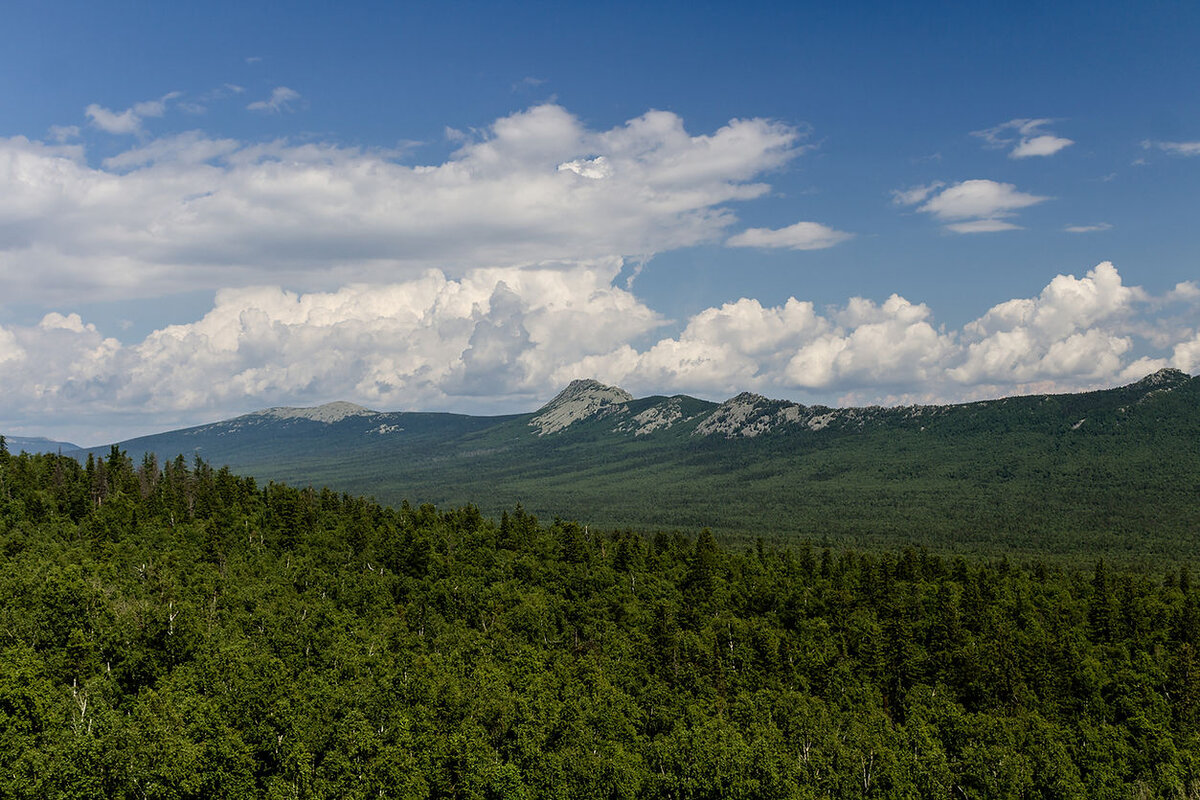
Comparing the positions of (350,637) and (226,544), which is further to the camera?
(226,544)

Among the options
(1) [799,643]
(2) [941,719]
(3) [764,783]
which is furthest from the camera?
(1) [799,643]

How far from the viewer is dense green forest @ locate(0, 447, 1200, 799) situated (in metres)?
65.7

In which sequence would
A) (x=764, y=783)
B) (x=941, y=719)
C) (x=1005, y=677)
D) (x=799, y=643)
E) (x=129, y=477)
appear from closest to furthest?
(x=764, y=783), (x=941, y=719), (x=1005, y=677), (x=799, y=643), (x=129, y=477)

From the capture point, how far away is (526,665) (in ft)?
324

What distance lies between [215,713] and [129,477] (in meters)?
125

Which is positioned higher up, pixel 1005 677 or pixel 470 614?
pixel 470 614

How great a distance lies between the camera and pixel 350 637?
97875mm

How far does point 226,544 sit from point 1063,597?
504ft

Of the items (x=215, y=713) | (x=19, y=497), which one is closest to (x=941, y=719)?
(x=215, y=713)

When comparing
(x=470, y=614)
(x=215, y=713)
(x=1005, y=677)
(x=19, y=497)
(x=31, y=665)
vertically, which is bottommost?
(x=1005, y=677)

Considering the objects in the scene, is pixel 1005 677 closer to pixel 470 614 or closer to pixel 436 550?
pixel 470 614

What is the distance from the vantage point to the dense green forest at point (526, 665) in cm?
6569

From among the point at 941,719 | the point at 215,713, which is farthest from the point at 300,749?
the point at 941,719

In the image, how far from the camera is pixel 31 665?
65.2 meters
